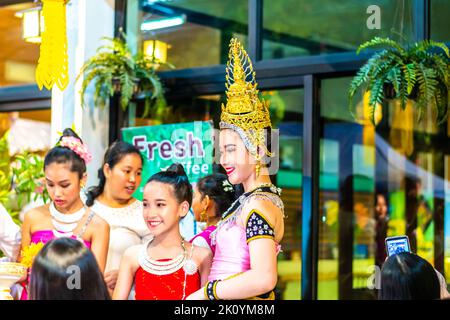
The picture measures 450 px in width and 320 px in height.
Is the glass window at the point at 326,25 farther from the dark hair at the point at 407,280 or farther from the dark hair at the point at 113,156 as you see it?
the dark hair at the point at 407,280

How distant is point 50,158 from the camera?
3797 mm

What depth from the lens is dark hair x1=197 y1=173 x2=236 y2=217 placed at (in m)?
4.05

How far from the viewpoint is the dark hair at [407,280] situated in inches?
108

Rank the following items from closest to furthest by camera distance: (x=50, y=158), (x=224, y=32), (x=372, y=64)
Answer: (x=50, y=158) → (x=372, y=64) → (x=224, y=32)

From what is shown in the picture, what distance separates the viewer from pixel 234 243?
10.9 feet

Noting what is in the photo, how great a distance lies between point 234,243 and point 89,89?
2.42 metres

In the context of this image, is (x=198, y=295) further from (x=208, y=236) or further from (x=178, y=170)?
(x=178, y=170)

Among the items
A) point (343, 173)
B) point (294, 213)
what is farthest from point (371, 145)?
point (294, 213)

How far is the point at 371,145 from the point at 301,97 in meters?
2.28

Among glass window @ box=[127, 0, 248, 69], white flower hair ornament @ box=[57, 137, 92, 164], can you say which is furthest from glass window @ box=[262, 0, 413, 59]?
white flower hair ornament @ box=[57, 137, 92, 164]

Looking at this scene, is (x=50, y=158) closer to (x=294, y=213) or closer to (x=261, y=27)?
(x=261, y=27)

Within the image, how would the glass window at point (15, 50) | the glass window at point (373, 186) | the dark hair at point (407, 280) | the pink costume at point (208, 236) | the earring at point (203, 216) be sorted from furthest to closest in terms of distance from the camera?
the glass window at point (373, 186), the glass window at point (15, 50), the earring at point (203, 216), the pink costume at point (208, 236), the dark hair at point (407, 280)

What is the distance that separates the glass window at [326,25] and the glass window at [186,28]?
0.27m

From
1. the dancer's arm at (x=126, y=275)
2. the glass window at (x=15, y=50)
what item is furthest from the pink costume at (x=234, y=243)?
the glass window at (x=15, y=50)
